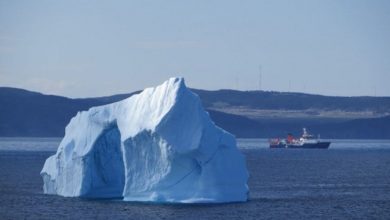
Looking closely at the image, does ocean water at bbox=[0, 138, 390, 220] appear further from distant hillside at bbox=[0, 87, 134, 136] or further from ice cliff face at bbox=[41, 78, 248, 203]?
distant hillside at bbox=[0, 87, 134, 136]

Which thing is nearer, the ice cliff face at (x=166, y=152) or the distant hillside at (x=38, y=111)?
the ice cliff face at (x=166, y=152)

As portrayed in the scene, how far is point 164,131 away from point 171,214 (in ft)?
10.5

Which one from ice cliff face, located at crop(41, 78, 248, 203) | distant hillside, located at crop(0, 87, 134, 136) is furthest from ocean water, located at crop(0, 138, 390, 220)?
distant hillside, located at crop(0, 87, 134, 136)

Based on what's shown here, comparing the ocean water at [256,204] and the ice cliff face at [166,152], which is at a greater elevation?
the ice cliff face at [166,152]

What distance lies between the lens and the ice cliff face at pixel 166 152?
4000 cm

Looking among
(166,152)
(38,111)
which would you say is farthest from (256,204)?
(38,111)

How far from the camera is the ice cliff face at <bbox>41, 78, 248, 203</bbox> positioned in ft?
131

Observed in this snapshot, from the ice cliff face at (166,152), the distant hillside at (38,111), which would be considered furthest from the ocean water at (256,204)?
the distant hillside at (38,111)

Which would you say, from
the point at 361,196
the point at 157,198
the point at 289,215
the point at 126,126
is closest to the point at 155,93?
the point at 126,126

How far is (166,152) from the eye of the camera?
39.8 m

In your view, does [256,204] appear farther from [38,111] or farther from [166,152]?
[38,111]

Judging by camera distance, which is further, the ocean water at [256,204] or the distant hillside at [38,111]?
the distant hillside at [38,111]

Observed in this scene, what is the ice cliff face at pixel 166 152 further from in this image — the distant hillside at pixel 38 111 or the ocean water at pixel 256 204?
the distant hillside at pixel 38 111

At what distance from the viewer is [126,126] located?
138 ft
